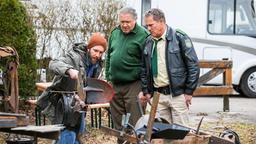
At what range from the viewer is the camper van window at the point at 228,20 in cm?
1458

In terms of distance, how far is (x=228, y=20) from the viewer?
14648 mm

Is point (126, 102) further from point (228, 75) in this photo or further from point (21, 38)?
point (228, 75)

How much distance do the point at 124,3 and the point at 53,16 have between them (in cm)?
165

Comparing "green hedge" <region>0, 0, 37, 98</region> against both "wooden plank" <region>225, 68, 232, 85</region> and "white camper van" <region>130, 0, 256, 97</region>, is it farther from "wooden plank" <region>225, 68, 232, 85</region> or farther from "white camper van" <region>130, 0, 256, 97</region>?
"white camper van" <region>130, 0, 256, 97</region>

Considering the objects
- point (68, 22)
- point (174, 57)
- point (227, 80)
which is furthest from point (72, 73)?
point (68, 22)

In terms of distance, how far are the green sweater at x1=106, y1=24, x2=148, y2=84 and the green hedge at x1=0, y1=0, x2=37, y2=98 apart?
8.74ft

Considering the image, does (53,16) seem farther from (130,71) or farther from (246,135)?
(130,71)

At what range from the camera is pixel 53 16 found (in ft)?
41.5

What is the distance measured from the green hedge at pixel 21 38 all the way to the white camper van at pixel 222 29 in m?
5.46

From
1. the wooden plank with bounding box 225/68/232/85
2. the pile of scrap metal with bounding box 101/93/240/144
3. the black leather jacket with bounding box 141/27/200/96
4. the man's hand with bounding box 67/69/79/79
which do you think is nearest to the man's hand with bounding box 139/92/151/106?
the black leather jacket with bounding box 141/27/200/96

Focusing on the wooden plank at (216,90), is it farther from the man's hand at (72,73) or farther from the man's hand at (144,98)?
the man's hand at (72,73)

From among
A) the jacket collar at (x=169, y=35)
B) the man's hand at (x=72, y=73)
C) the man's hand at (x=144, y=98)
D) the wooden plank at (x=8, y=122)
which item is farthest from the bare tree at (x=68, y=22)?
the wooden plank at (x=8, y=122)

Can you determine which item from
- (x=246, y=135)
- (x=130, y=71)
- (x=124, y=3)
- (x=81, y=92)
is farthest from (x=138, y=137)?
(x=124, y=3)

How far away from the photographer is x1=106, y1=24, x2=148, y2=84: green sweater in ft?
23.1
